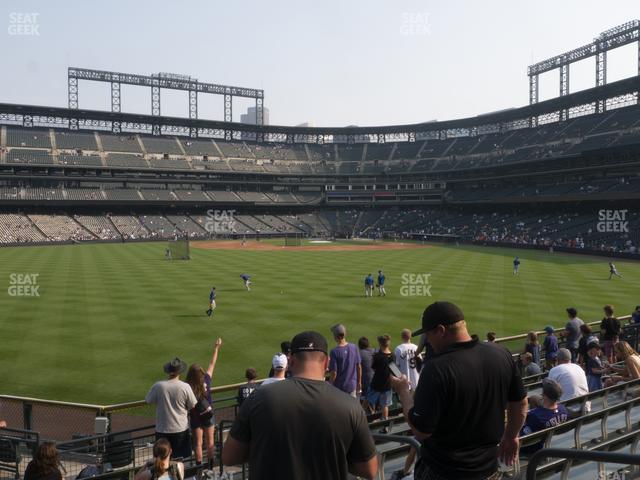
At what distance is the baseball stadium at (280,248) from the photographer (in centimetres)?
1202

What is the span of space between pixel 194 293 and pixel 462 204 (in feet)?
255

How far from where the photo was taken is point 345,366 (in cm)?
1007

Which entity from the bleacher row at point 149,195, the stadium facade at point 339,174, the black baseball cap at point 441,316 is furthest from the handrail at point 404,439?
the bleacher row at point 149,195

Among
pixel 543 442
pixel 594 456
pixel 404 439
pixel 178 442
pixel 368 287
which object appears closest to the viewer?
pixel 594 456

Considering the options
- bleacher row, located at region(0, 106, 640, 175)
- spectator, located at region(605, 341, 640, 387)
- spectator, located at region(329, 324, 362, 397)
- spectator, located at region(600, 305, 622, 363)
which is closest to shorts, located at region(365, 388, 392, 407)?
spectator, located at region(329, 324, 362, 397)

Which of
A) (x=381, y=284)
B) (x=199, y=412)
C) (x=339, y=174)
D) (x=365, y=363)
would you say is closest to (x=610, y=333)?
(x=365, y=363)

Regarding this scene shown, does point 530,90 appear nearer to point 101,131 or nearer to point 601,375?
point 101,131

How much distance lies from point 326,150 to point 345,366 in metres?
118

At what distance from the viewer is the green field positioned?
58.5 ft

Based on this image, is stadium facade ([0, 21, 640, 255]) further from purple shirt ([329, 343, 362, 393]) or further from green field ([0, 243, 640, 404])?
purple shirt ([329, 343, 362, 393])

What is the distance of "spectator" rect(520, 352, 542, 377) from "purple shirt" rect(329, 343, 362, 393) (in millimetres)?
4769

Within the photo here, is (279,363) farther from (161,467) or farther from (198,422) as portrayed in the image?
(161,467)

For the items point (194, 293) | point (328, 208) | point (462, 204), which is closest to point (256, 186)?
point (328, 208)

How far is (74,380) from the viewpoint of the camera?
16438 millimetres
